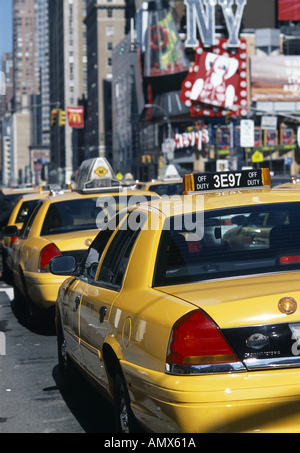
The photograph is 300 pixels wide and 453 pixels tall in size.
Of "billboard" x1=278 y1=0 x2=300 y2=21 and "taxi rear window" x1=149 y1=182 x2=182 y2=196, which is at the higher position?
"billboard" x1=278 y1=0 x2=300 y2=21

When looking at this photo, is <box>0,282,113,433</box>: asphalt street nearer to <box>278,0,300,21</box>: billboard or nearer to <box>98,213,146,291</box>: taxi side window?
<box>98,213,146,291</box>: taxi side window

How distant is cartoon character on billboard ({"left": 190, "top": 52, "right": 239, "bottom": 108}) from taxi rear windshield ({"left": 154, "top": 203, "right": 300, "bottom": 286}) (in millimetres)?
82422

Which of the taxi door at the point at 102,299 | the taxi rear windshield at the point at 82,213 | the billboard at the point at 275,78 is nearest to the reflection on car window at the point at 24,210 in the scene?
the taxi rear windshield at the point at 82,213

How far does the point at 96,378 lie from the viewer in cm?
536

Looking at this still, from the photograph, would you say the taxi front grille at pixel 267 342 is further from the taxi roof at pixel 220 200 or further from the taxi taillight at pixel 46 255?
the taxi taillight at pixel 46 255

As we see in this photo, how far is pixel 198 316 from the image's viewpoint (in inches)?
154

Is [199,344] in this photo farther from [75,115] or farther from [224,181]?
[75,115]

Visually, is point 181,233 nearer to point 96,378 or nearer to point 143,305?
point 143,305

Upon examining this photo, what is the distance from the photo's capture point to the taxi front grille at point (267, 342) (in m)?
3.88

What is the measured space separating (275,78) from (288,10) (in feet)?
26.1

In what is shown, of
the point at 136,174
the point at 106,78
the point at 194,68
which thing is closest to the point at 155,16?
the point at 194,68

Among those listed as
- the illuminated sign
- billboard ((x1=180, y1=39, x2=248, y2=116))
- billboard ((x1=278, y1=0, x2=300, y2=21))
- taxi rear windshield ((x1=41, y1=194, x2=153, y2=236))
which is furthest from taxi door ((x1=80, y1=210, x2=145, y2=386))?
billboard ((x1=278, y1=0, x2=300, y2=21))

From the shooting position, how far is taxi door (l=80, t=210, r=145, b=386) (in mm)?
5000

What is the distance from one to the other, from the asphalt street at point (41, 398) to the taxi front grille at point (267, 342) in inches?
80.4
